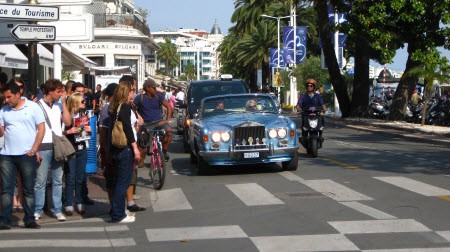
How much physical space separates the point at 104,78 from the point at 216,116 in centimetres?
Answer: 2741

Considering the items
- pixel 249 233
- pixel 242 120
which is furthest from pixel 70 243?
pixel 242 120

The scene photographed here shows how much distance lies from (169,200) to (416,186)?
420 centimetres

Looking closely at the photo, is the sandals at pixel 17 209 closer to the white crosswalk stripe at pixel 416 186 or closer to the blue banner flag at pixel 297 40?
the white crosswalk stripe at pixel 416 186

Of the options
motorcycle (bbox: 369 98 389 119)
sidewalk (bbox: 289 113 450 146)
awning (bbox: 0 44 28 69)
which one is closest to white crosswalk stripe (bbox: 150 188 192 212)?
awning (bbox: 0 44 28 69)

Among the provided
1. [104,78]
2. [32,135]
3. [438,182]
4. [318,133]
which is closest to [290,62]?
[104,78]

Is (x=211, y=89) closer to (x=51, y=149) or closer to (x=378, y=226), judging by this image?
(x=51, y=149)

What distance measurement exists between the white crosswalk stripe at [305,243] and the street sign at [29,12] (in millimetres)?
5744

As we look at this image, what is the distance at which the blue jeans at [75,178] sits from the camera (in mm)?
11672

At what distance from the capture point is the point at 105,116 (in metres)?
Result: 11.5

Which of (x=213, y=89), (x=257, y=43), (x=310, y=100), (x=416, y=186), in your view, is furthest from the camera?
(x=257, y=43)

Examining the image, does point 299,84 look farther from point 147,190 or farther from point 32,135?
point 32,135

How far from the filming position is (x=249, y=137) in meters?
15.5

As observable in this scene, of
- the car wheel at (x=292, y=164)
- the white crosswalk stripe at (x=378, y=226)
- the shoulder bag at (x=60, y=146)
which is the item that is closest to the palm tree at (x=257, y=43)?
the car wheel at (x=292, y=164)

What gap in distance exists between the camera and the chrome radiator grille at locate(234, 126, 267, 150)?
15453mm
